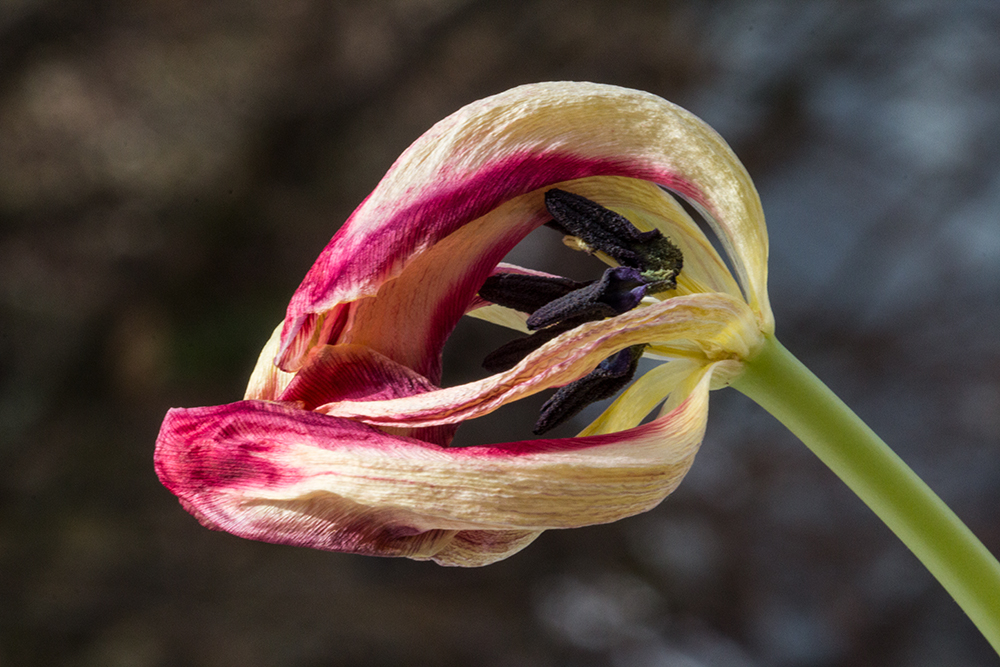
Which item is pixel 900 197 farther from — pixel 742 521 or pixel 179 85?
pixel 179 85

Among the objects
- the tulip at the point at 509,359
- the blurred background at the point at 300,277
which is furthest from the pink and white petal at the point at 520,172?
the blurred background at the point at 300,277

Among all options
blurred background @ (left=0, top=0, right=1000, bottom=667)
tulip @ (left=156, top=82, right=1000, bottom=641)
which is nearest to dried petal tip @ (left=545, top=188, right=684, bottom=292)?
tulip @ (left=156, top=82, right=1000, bottom=641)

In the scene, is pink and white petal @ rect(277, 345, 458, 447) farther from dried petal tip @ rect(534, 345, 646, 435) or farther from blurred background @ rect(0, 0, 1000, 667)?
blurred background @ rect(0, 0, 1000, 667)

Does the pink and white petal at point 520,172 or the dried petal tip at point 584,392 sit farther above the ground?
the pink and white petal at point 520,172

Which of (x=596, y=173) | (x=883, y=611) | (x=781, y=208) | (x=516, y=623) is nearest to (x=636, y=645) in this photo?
(x=516, y=623)

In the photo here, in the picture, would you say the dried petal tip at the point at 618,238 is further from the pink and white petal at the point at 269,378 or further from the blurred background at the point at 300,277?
the blurred background at the point at 300,277

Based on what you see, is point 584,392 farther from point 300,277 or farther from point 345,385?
point 300,277

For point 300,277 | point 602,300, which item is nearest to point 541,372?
point 602,300
